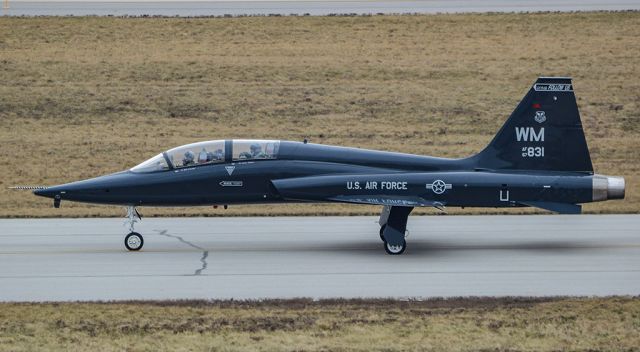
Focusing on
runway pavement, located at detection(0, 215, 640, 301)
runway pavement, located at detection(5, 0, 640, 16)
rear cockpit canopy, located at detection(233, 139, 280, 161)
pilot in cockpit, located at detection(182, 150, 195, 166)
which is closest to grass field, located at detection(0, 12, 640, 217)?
runway pavement, located at detection(5, 0, 640, 16)

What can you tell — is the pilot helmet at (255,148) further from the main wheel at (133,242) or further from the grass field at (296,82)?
the grass field at (296,82)

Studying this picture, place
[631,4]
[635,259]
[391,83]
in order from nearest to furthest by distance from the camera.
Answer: [635,259] → [391,83] → [631,4]

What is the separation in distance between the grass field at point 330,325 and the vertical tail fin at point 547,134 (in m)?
5.88

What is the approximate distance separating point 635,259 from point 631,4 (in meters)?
34.1

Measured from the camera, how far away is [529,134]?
24.1m

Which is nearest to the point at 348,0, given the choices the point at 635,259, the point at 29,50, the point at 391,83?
the point at 391,83

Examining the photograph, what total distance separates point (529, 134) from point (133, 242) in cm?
840

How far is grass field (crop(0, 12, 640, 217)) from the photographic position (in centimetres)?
3994

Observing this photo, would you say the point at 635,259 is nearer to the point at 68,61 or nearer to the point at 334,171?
the point at 334,171

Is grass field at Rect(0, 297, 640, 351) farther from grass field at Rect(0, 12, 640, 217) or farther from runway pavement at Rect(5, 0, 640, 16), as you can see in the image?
runway pavement at Rect(5, 0, 640, 16)

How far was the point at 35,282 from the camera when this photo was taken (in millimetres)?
20453

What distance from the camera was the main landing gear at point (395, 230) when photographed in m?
23.2

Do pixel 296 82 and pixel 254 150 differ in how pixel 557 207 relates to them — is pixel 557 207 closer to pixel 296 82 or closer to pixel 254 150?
pixel 254 150

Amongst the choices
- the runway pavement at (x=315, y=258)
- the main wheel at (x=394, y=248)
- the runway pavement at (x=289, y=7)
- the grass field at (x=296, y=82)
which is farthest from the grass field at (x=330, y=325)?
the runway pavement at (x=289, y=7)
